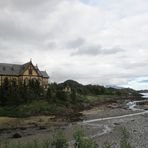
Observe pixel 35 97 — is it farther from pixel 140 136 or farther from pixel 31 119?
pixel 140 136

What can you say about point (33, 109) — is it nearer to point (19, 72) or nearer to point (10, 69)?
point (10, 69)

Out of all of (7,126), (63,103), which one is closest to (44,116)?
(7,126)

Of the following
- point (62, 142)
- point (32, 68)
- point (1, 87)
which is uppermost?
point (32, 68)

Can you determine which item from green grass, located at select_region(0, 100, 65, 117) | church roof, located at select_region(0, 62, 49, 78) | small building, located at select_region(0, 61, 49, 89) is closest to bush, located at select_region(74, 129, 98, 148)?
green grass, located at select_region(0, 100, 65, 117)

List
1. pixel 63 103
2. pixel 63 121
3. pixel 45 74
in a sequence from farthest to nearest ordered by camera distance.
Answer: pixel 45 74 < pixel 63 103 < pixel 63 121

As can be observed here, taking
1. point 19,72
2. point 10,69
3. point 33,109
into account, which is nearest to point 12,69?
point 10,69

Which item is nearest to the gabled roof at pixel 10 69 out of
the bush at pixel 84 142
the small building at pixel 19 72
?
the small building at pixel 19 72

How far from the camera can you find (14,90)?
82.8 meters

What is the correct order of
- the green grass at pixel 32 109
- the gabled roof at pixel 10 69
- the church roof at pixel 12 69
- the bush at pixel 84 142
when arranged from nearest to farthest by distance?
the bush at pixel 84 142 → the green grass at pixel 32 109 → the gabled roof at pixel 10 69 → the church roof at pixel 12 69

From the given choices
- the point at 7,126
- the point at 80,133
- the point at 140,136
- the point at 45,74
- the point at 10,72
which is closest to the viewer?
the point at 80,133

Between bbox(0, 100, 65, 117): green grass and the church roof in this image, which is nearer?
bbox(0, 100, 65, 117): green grass

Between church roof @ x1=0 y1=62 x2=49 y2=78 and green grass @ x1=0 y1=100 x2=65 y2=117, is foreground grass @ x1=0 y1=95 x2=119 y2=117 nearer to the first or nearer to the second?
green grass @ x1=0 y1=100 x2=65 y2=117

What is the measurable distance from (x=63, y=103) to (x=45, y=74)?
28.8 m

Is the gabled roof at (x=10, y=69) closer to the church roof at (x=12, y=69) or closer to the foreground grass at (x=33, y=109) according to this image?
the church roof at (x=12, y=69)
